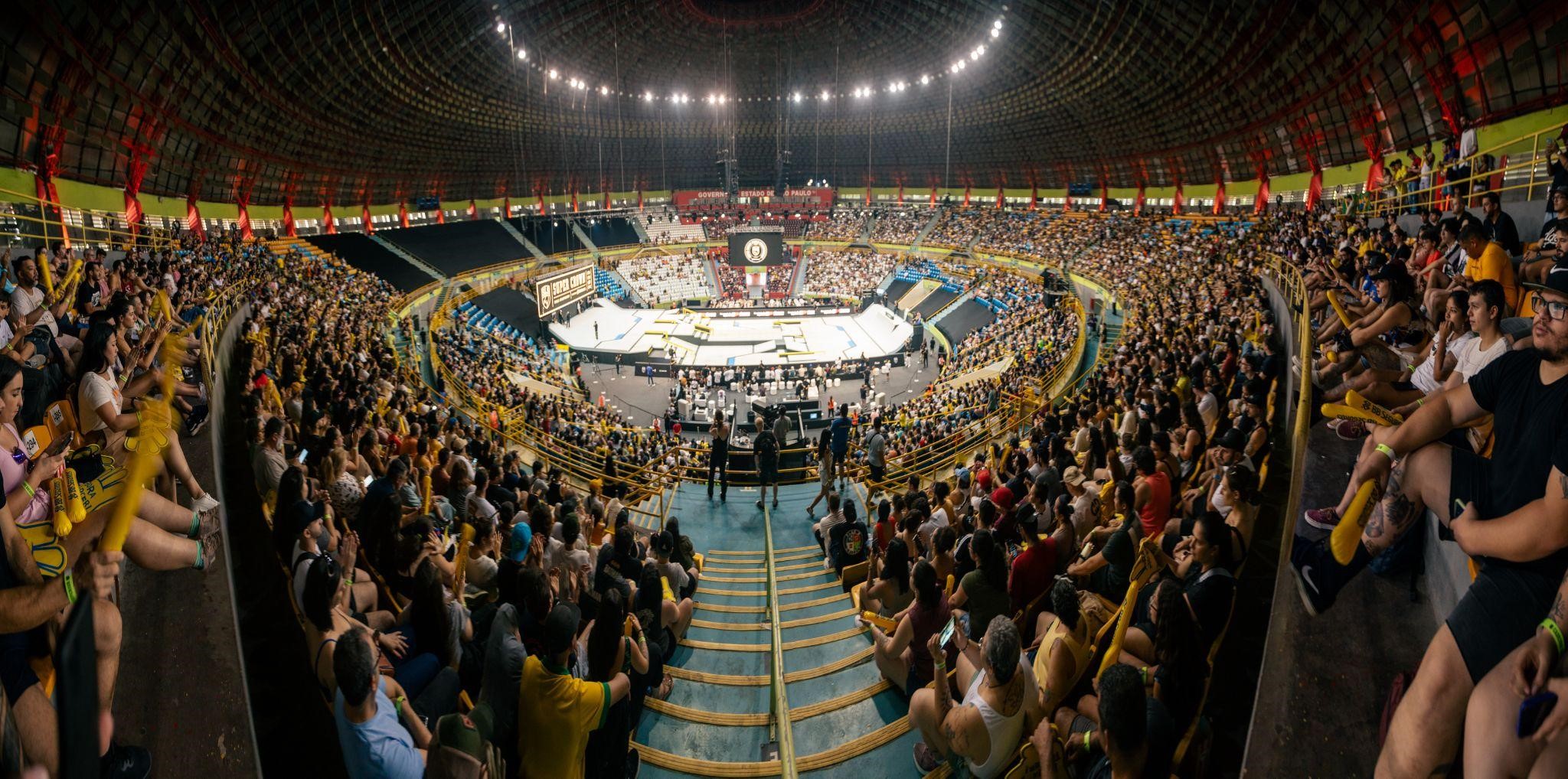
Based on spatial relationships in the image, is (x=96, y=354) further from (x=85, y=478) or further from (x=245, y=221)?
(x=245, y=221)

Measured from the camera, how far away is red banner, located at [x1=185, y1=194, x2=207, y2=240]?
2797 centimetres

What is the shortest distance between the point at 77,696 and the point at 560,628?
1702 mm

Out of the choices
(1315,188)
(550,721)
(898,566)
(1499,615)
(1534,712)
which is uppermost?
(1315,188)

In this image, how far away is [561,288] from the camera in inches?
1391

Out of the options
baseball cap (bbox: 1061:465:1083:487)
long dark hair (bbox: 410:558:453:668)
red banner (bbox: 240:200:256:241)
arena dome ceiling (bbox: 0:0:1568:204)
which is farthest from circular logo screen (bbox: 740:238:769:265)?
long dark hair (bbox: 410:558:453:668)

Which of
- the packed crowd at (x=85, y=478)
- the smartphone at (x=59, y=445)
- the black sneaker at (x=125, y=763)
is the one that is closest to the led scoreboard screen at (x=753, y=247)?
the packed crowd at (x=85, y=478)

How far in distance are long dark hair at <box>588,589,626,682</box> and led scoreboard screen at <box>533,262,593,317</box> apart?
3148 centimetres

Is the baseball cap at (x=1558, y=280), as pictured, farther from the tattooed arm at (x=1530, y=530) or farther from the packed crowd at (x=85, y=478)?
the packed crowd at (x=85, y=478)

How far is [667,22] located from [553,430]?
109ft

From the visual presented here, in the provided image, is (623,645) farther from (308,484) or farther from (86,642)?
(308,484)

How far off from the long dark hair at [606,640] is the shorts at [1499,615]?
138 inches

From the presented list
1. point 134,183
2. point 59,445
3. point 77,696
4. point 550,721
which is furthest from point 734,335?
point 77,696

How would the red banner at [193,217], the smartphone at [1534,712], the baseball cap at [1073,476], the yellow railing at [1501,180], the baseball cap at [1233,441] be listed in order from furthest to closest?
the red banner at [193,217] < the yellow railing at [1501,180] < the baseball cap at [1073,476] < the baseball cap at [1233,441] < the smartphone at [1534,712]

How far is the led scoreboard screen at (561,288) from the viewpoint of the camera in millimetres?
33000
